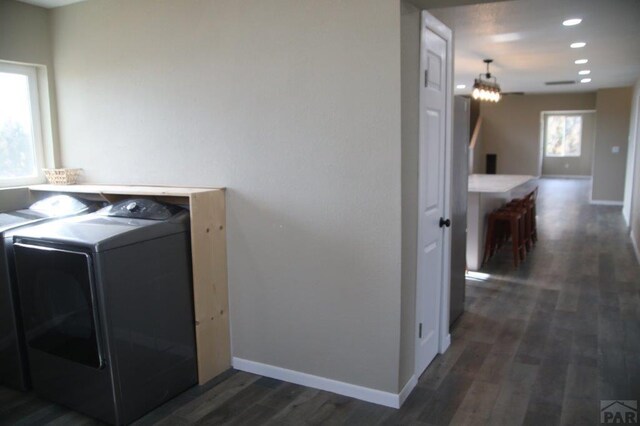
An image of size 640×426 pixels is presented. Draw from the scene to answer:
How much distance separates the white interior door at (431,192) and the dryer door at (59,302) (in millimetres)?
1725

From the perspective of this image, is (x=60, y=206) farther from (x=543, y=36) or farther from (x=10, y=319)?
(x=543, y=36)

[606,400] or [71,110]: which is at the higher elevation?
[71,110]

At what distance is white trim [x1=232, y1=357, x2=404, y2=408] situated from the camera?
2531mm

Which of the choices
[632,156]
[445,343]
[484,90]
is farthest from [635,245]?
[445,343]

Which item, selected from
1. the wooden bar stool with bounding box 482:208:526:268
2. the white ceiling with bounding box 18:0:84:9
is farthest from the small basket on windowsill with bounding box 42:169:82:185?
the wooden bar stool with bounding box 482:208:526:268

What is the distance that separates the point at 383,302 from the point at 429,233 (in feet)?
1.93

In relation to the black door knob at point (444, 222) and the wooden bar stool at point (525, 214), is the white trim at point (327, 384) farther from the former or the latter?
the wooden bar stool at point (525, 214)

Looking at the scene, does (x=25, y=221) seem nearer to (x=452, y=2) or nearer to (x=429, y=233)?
(x=429, y=233)

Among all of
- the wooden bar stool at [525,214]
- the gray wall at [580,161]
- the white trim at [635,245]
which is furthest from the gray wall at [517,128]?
the wooden bar stool at [525,214]

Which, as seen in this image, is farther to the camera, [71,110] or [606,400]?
[71,110]

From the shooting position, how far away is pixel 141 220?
263 cm

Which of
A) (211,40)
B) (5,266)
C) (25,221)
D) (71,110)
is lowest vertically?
(5,266)

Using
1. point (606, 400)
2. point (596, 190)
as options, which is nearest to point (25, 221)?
point (606, 400)

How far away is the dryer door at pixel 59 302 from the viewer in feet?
7.55
